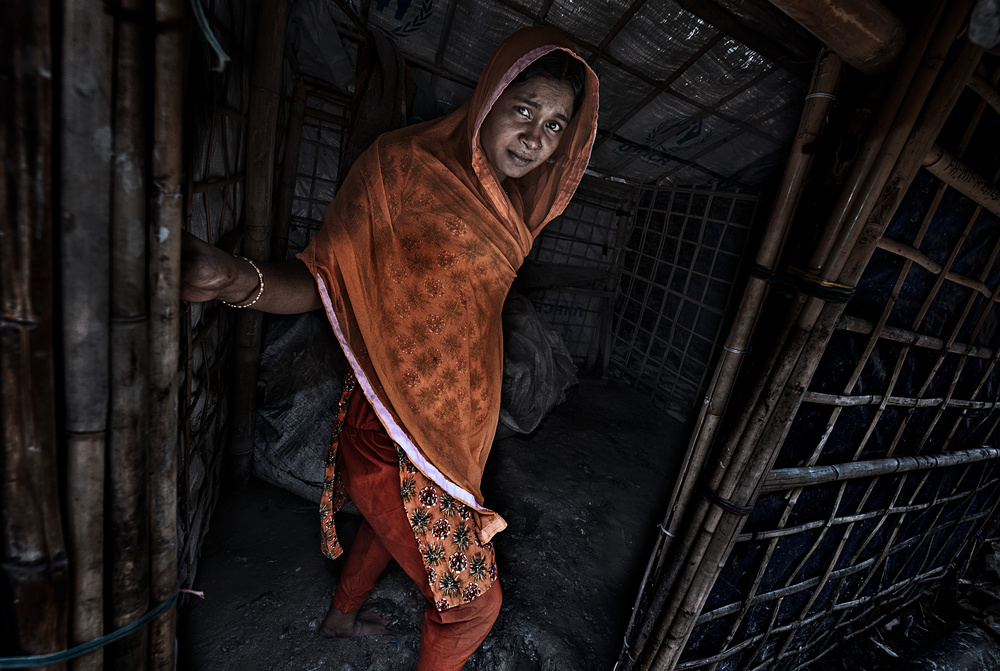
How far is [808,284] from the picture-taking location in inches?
47.0

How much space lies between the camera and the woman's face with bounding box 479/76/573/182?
135cm

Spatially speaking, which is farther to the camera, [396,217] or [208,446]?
[208,446]

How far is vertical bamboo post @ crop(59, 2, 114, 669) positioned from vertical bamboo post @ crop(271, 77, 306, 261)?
214 cm

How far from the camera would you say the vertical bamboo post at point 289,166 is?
7.73ft

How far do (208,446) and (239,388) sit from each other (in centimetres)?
39

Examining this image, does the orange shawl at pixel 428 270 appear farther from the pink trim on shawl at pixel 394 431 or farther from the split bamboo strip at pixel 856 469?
the split bamboo strip at pixel 856 469

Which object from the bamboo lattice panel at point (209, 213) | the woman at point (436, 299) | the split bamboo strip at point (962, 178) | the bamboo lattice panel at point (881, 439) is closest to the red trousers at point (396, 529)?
the woman at point (436, 299)

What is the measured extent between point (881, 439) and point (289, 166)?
3.46 m

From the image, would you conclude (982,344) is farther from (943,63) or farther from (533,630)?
(533,630)

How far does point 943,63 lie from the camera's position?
102 centimetres

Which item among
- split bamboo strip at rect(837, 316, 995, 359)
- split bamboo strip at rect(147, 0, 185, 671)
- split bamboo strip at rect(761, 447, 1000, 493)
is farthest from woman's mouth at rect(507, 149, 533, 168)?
split bamboo strip at rect(761, 447, 1000, 493)

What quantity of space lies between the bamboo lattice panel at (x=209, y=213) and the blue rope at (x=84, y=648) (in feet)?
2.55

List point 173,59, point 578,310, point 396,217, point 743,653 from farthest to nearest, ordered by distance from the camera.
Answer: point 578,310
point 743,653
point 396,217
point 173,59

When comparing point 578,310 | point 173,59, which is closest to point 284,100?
point 173,59
